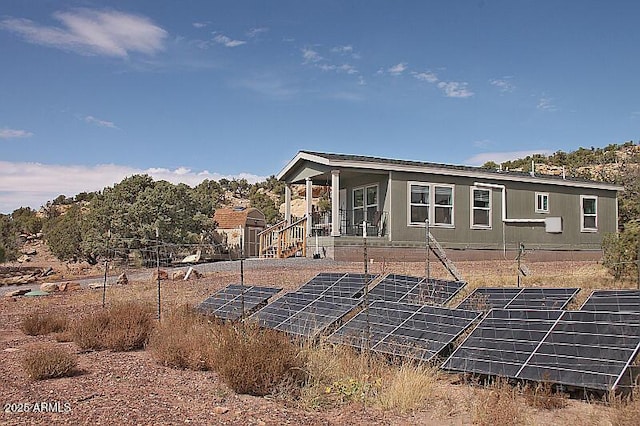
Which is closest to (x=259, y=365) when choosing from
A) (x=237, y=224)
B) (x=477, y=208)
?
(x=477, y=208)

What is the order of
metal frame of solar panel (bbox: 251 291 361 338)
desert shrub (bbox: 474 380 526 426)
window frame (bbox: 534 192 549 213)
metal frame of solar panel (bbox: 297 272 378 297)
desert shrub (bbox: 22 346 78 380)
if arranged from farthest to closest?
1. window frame (bbox: 534 192 549 213)
2. metal frame of solar panel (bbox: 297 272 378 297)
3. metal frame of solar panel (bbox: 251 291 361 338)
4. desert shrub (bbox: 22 346 78 380)
5. desert shrub (bbox: 474 380 526 426)

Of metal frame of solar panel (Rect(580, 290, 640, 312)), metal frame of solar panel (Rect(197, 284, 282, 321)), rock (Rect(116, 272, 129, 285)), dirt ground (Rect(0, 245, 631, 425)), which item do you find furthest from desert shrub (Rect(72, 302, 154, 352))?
rock (Rect(116, 272, 129, 285))

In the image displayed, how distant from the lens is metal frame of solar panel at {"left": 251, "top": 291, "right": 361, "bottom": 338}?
30.4 feet

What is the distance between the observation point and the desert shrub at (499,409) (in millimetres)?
5398

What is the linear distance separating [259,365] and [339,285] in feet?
14.1

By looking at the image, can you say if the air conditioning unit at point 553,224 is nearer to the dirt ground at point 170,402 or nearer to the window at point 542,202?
the window at point 542,202

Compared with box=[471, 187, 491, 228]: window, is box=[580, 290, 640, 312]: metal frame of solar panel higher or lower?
lower

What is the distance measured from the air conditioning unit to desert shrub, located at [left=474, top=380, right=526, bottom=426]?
17912 millimetres

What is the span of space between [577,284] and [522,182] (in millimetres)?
11633

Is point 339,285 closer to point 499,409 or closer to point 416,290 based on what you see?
point 416,290

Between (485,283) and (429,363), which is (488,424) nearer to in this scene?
(429,363)

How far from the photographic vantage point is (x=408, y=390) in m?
6.40

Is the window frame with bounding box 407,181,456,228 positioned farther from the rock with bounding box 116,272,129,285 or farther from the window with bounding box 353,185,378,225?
the rock with bounding box 116,272,129,285

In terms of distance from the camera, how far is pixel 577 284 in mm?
12797
